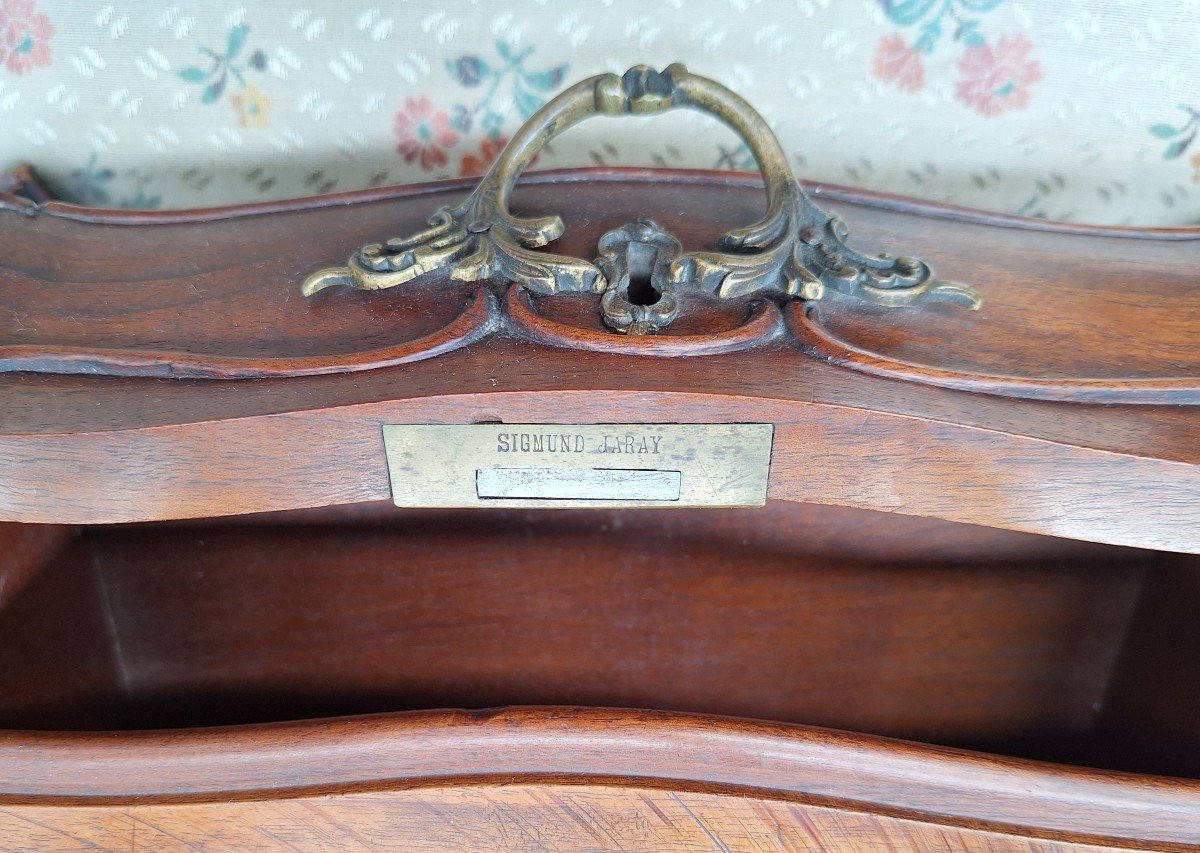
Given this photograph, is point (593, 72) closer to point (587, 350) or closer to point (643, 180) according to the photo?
point (643, 180)

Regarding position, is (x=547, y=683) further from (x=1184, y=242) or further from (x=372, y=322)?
(x=1184, y=242)

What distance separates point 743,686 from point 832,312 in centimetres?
38

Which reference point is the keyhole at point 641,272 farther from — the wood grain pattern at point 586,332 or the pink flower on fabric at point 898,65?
the pink flower on fabric at point 898,65

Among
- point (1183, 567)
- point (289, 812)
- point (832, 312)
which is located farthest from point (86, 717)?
point (1183, 567)

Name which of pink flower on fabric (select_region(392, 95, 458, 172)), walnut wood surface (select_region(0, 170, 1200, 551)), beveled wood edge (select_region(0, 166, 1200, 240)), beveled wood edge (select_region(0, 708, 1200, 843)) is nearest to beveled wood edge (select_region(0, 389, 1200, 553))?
walnut wood surface (select_region(0, 170, 1200, 551))

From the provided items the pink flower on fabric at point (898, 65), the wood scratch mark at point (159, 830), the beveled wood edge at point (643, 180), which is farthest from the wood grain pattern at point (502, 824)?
the pink flower on fabric at point (898, 65)

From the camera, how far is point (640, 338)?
478 mm

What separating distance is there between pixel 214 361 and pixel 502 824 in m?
0.27

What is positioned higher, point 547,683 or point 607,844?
point 547,683

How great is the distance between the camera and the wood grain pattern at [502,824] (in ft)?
1.50

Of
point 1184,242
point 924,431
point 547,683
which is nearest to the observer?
point 924,431

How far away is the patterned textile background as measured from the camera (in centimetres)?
67

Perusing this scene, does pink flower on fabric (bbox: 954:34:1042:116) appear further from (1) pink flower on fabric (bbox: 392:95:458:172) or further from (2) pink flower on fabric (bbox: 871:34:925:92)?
(1) pink flower on fabric (bbox: 392:95:458:172)

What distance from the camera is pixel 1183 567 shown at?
679mm
